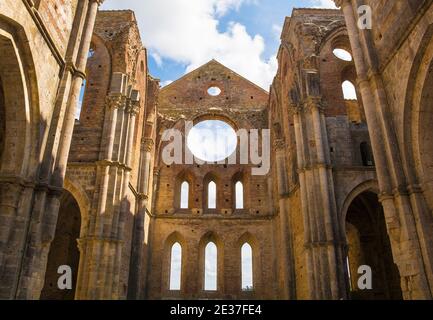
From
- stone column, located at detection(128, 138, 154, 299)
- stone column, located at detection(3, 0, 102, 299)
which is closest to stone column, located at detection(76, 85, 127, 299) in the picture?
stone column, located at detection(128, 138, 154, 299)

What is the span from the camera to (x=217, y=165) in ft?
72.4

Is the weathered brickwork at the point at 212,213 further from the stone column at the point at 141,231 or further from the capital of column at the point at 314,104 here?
the capital of column at the point at 314,104

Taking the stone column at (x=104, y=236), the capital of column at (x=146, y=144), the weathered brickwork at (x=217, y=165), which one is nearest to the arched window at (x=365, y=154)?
the weathered brickwork at (x=217, y=165)

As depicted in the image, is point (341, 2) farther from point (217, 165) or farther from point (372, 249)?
point (217, 165)

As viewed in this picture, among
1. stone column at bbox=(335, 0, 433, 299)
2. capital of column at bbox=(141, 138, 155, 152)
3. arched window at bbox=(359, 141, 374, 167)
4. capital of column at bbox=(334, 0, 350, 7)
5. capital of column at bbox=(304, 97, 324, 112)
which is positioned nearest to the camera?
stone column at bbox=(335, 0, 433, 299)

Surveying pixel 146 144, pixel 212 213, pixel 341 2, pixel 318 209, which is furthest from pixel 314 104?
pixel 212 213

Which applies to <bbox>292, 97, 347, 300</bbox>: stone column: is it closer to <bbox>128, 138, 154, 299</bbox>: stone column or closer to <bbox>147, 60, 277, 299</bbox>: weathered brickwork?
<bbox>147, 60, 277, 299</bbox>: weathered brickwork

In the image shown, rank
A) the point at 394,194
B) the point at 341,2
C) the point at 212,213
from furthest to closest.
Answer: the point at 212,213, the point at 341,2, the point at 394,194

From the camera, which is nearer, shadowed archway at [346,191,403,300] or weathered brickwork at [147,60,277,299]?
shadowed archway at [346,191,403,300]

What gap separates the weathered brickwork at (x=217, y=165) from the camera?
23.3ft

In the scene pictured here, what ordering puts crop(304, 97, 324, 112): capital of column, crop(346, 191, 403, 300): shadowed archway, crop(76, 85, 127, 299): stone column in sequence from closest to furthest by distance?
crop(76, 85, 127, 299): stone column < crop(304, 97, 324, 112): capital of column < crop(346, 191, 403, 300): shadowed archway

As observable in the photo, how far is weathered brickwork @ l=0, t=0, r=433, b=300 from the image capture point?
7102mm

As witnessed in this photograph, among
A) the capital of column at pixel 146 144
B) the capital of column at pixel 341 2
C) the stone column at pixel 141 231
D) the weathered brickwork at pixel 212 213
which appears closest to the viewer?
the capital of column at pixel 341 2
